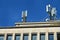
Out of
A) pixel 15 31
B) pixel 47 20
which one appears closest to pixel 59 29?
A: pixel 47 20

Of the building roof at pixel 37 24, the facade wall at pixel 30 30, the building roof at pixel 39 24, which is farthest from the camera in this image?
the building roof at pixel 39 24

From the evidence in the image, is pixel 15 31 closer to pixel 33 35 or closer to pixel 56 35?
pixel 33 35

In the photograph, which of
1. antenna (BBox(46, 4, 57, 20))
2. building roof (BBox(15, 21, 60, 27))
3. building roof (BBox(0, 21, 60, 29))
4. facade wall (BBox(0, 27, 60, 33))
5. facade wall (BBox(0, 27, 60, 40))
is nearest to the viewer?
facade wall (BBox(0, 27, 60, 40))

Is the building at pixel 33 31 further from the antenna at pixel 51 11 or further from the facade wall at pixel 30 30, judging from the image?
the antenna at pixel 51 11

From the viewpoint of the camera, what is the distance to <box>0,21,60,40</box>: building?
4241cm

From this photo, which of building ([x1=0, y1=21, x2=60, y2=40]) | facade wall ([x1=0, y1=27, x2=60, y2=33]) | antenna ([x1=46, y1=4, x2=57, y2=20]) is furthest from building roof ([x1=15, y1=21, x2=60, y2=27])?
antenna ([x1=46, y1=4, x2=57, y2=20])

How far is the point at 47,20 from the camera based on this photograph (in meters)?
45.9

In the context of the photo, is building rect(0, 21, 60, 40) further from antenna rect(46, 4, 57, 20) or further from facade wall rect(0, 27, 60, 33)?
antenna rect(46, 4, 57, 20)

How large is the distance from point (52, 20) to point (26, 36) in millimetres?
5635

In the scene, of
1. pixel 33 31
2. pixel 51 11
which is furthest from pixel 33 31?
pixel 51 11

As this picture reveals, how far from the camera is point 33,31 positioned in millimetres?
42969

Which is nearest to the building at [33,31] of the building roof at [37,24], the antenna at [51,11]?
the building roof at [37,24]

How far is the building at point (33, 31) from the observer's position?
42.4 meters

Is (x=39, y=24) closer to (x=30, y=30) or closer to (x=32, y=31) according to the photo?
(x=32, y=31)
